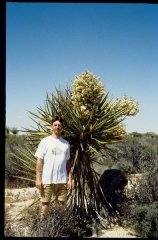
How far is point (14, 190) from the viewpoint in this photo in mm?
8594

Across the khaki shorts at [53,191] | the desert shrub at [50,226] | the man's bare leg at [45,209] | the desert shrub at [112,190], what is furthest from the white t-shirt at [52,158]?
the desert shrub at [112,190]

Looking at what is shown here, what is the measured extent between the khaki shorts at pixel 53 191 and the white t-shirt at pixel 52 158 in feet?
0.42

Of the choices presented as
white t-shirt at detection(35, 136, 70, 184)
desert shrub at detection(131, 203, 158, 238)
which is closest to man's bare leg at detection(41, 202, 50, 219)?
white t-shirt at detection(35, 136, 70, 184)

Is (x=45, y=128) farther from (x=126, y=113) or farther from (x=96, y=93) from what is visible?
(x=126, y=113)

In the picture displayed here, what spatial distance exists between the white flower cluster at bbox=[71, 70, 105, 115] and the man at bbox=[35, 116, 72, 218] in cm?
81

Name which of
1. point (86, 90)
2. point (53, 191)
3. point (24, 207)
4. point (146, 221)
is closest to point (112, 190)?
point (146, 221)

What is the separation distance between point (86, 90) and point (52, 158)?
4.51 ft

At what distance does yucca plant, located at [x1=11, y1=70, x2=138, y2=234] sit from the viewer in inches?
197

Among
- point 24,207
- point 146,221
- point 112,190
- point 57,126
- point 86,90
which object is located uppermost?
point 86,90

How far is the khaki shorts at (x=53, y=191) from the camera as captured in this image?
14.5 ft

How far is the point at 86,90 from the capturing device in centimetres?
503

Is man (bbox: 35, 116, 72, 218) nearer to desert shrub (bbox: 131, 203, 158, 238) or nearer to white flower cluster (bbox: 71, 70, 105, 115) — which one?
white flower cluster (bbox: 71, 70, 105, 115)

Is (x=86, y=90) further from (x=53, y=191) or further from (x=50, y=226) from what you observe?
(x=50, y=226)

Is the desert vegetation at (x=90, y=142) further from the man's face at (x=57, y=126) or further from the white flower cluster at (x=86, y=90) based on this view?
the man's face at (x=57, y=126)
